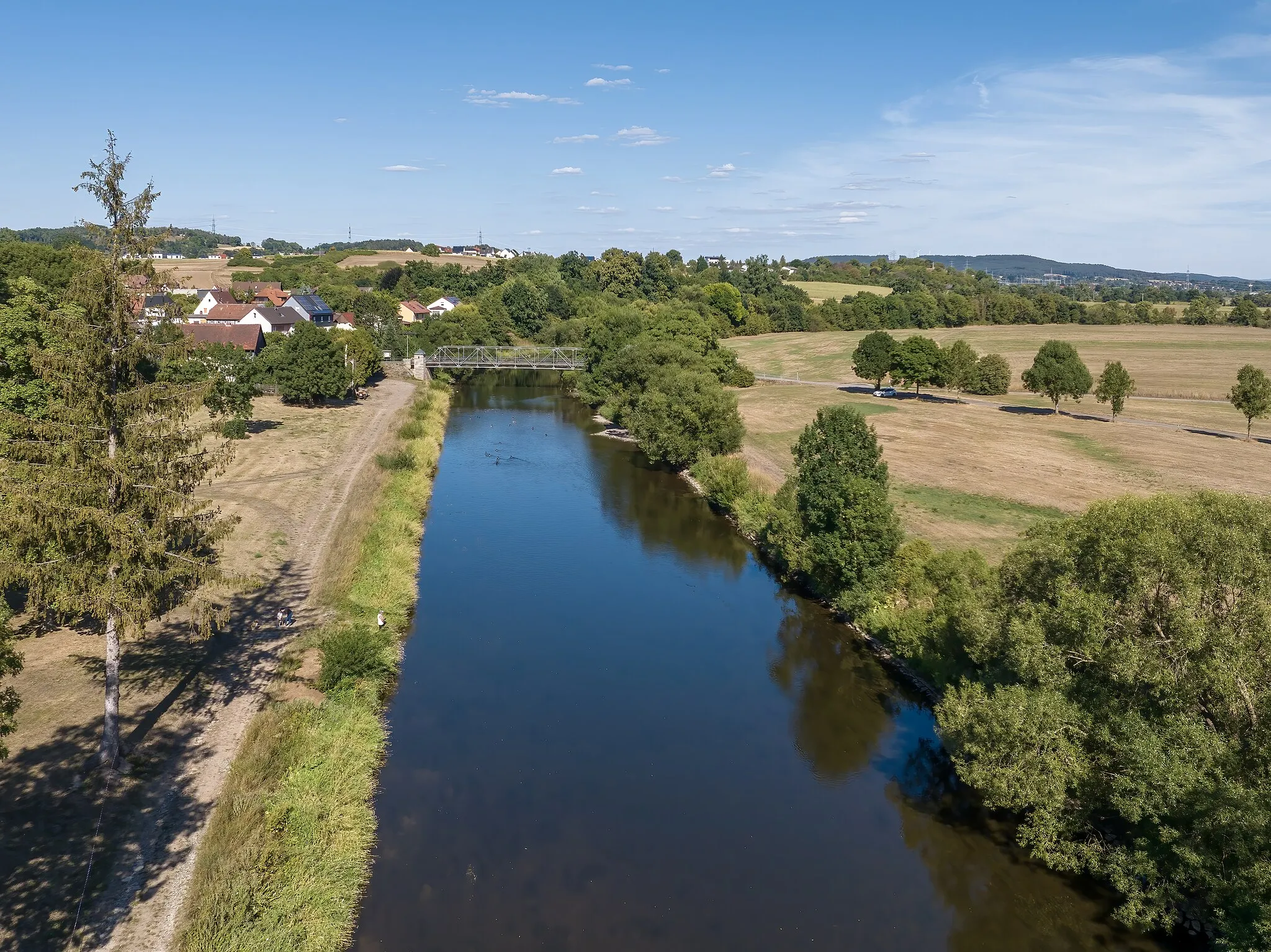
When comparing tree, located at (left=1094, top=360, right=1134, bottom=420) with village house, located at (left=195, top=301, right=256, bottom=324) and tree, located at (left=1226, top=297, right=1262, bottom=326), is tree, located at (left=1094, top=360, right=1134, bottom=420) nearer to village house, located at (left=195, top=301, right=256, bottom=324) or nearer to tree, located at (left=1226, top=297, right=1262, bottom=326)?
tree, located at (left=1226, top=297, right=1262, bottom=326)

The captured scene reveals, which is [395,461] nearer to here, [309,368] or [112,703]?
[309,368]

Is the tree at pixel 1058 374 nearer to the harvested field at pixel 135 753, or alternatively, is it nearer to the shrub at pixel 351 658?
the harvested field at pixel 135 753

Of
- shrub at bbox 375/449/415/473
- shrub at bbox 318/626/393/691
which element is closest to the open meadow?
shrub at bbox 375/449/415/473

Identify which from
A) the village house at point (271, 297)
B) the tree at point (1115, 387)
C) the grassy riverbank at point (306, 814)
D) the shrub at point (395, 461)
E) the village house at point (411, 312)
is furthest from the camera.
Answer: the village house at point (411, 312)

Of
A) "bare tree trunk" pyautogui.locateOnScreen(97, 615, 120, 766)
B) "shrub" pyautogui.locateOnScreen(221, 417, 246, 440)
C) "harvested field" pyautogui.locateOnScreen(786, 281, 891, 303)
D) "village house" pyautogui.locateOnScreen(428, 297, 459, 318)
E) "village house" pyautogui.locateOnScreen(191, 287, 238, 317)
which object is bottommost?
"bare tree trunk" pyautogui.locateOnScreen(97, 615, 120, 766)

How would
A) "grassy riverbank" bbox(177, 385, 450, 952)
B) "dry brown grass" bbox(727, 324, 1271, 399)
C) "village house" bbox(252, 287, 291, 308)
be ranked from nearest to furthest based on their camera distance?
"grassy riverbank" bbox(177, 385, 450, 952) < "dry brown grass" bbox(727, 324, 1271, 399) < "village house" bbox(252, 287, 291, 308)

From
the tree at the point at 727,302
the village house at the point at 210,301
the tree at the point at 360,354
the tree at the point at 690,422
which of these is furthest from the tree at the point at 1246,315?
the village house at the point at 210,301
